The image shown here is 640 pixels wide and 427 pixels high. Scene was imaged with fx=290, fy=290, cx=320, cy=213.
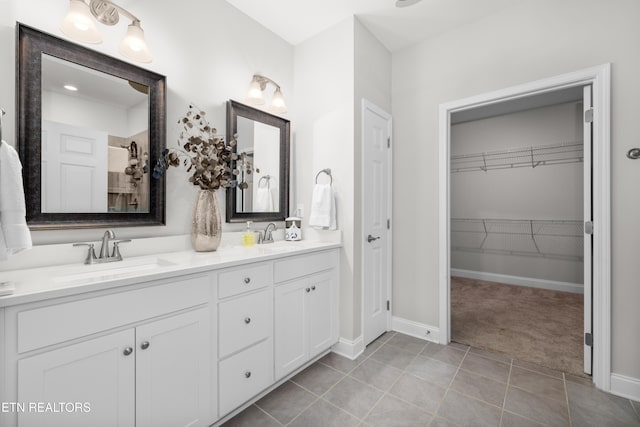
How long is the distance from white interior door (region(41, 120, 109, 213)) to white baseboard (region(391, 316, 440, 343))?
2.48m

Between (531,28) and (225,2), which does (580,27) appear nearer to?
(531,28)

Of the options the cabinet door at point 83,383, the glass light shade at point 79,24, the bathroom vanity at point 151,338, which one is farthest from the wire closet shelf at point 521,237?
the glass light shade at point 79,24

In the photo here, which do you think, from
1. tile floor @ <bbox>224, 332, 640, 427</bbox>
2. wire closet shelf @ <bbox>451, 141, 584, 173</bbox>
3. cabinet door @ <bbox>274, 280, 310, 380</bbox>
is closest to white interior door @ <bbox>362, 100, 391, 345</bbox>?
tile floor @ <bbox>224, 332, 640, 427</bbox>

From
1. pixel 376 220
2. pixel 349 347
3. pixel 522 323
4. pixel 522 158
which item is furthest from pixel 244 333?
pixel 522 158

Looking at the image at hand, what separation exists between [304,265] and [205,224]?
70 cm

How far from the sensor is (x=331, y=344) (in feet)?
7.34

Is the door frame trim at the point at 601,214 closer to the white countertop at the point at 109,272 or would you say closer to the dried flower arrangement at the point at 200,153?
the white countertop at the point at 109,272

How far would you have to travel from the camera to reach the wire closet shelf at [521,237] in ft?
12.7

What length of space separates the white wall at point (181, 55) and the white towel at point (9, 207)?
0.46m

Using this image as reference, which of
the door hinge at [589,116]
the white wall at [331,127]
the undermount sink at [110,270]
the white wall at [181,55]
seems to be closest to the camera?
the undermount sink at [110,270]

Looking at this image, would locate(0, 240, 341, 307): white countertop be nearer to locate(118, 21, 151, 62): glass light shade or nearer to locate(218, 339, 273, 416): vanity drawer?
locate(218, 339, 273, 416): vanity drawer

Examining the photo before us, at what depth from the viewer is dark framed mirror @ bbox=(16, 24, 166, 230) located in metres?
1.33

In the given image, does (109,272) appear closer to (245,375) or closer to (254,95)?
(245,375)

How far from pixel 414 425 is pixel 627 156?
2.04 metres
